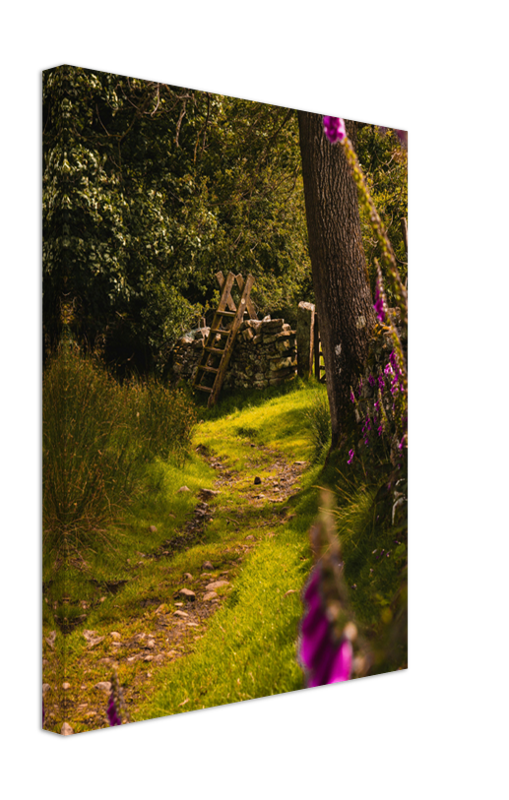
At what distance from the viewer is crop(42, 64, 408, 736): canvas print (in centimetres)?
322

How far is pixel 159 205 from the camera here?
365 cm

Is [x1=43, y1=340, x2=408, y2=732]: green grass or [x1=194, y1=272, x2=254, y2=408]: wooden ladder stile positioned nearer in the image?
[x1=43, y1=340, x2=408, y2=732]: green grass

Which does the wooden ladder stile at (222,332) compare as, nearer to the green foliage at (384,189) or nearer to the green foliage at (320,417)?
the green foliage at (320,417)

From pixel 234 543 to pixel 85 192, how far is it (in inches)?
73.0

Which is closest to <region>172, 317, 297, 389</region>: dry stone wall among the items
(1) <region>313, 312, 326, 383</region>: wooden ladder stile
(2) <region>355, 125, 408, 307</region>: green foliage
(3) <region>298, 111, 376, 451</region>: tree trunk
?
(1) <region>313, 312, 326, 383</region>: wooden ladder stile

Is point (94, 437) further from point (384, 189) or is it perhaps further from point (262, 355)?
point (384, 189)

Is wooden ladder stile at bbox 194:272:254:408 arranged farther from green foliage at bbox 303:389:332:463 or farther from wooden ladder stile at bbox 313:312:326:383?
green foliage at bbox 303:389:332:463

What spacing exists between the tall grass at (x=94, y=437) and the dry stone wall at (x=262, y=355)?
350 mm

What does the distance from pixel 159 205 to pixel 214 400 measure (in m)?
1.02

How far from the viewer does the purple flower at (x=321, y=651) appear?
3.73 meters

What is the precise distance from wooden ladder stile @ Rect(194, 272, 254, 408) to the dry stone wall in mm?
32

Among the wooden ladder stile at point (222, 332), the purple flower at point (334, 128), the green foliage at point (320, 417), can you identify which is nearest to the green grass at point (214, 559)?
the green foliage at point (320, 417)

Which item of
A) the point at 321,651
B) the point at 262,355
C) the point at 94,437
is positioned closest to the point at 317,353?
the point at 262,355

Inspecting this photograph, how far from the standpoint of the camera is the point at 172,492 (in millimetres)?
3701
